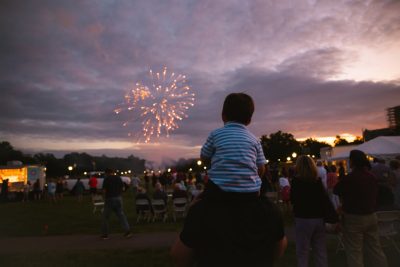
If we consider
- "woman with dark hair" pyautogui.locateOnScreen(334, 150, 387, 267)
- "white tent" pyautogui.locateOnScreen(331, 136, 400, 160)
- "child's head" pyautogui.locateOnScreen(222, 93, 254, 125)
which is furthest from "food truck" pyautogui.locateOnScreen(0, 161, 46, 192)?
"child's head" pyautogui.locateOnScreen(222, 93, 254, 125)

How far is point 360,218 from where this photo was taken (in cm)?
559

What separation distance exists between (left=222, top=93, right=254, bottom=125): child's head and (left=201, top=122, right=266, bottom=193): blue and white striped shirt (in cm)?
5

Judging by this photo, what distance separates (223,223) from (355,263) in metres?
4.36

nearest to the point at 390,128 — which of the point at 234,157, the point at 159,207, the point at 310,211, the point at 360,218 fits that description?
the point at 159,207

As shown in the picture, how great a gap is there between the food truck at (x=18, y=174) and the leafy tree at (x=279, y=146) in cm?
7251

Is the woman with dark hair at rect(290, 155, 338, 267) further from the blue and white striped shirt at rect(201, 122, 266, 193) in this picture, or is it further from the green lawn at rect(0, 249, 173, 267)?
the blue and white striped shirt at rect(201, 122, 266, 193)

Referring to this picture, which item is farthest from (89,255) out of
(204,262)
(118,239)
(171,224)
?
(204,262)

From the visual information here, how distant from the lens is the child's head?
2.43m

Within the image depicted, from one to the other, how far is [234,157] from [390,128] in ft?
278

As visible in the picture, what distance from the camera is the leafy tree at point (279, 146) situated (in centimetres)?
10031

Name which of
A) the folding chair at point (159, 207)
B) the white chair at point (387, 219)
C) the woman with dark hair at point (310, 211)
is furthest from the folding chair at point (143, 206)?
the woman with dark hair at point (310, 211)

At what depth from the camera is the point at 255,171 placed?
2322mm

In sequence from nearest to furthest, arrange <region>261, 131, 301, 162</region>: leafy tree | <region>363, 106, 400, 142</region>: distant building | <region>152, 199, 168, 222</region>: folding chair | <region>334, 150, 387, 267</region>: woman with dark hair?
<region>334, 150, 387, 267</region>: woman with dark hair < <region>152, 199, 168, 222</region>: folding chair < <region>363, 106, 400, 142</region>: distant building < <region>261, 131, 301, 162</region>: leafy tree

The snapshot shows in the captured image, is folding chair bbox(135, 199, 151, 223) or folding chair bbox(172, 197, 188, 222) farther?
folding chair bbox(135, 199, 151, 223)
